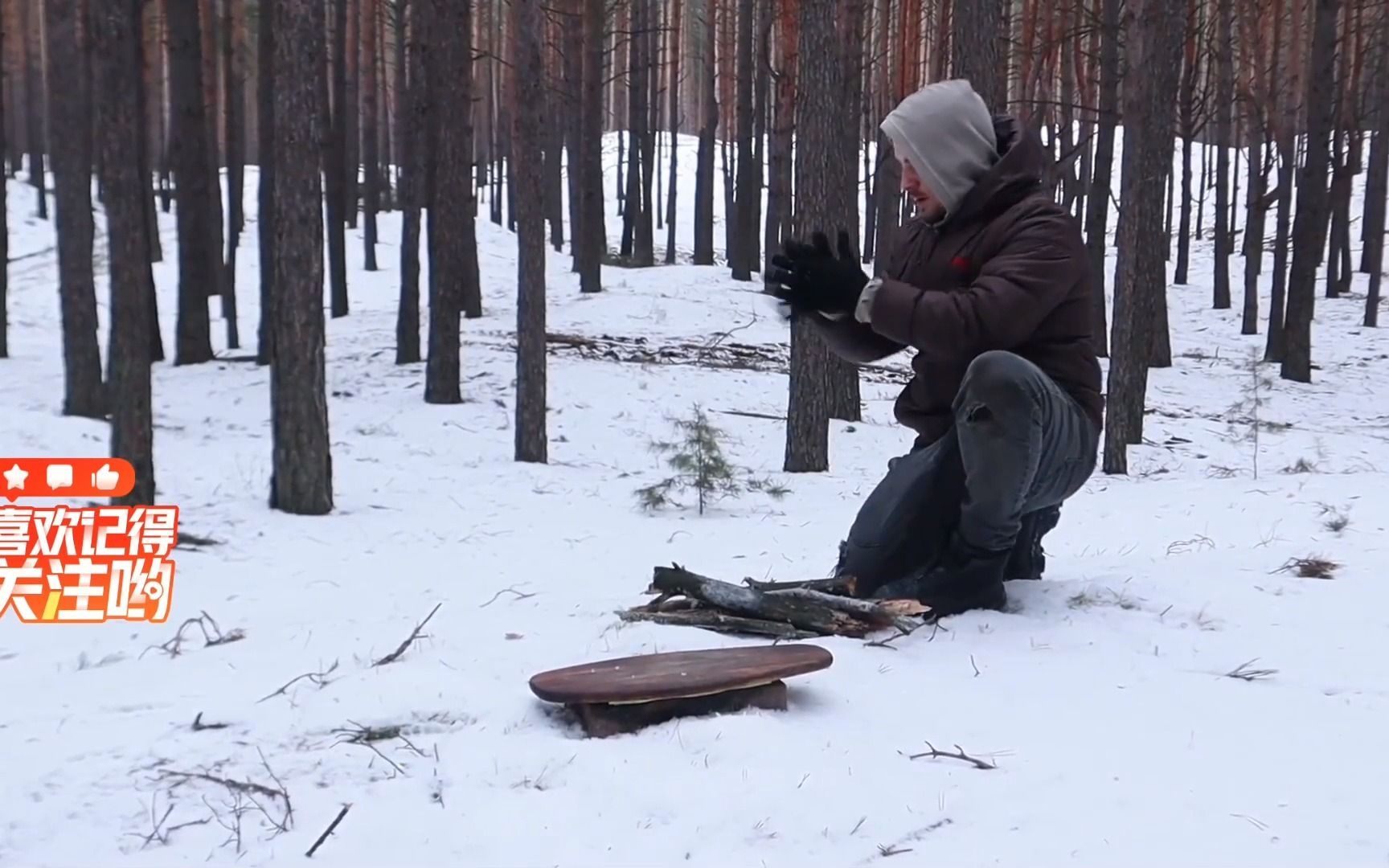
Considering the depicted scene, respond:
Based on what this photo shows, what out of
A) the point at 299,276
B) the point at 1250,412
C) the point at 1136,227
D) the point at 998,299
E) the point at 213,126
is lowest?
the point at 1250,412

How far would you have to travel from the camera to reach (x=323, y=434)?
7.56 metres

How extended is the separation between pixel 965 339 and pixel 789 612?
1.02 metres

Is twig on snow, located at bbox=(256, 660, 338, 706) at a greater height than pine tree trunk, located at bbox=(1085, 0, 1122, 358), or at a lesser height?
lesser

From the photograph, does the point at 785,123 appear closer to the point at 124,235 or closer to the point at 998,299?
the point at 124,235

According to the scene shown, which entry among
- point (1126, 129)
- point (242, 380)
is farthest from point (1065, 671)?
point (242, 380)

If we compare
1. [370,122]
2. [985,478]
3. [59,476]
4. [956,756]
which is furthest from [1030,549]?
[370,122]

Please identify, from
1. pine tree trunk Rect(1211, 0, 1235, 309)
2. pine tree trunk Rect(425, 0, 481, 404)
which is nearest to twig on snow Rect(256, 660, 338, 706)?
pine tree trunk Rect(425, 0, 481, 404)

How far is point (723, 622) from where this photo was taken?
3.66m

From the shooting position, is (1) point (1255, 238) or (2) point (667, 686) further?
(1) point (1255, 238)

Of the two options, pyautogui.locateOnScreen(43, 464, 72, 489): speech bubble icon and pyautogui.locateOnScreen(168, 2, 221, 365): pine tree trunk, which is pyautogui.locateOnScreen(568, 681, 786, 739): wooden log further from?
pyautogui.locateOnScreen(168, 2, 221, 365): pine tree trunk

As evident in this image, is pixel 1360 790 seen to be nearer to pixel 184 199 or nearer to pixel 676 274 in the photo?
pixel 184 199

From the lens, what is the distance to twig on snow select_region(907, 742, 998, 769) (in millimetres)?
2602

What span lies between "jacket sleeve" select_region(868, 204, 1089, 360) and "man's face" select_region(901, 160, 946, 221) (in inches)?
11.3

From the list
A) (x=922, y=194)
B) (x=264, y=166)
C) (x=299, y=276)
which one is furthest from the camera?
(x=264, y=166)
